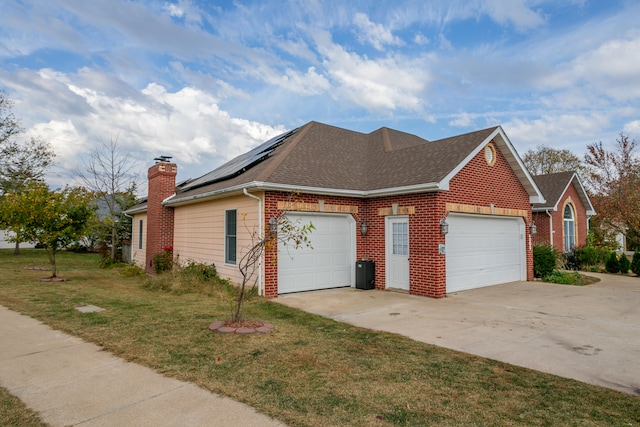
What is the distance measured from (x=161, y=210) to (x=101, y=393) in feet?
41.0

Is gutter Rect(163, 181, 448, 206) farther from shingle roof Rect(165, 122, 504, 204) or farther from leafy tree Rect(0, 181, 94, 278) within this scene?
leafy tree Rect(0, 181, 94, 278)

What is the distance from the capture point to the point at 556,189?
20.5 meters

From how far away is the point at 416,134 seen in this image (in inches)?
716

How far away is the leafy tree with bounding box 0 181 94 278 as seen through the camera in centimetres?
1241

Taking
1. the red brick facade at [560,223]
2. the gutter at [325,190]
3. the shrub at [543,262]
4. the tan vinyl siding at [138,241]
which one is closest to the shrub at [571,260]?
the red brick facade at [560,223]

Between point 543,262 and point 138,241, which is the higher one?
point 138,241

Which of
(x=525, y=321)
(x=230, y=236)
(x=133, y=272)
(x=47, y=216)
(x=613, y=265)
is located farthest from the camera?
(x=613, y=265)

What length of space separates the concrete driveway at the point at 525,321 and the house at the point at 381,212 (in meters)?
0.76

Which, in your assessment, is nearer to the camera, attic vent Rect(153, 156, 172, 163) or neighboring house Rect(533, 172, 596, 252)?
attic vent Rect(153, 156, 172, 163)

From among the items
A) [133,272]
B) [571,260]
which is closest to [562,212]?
[571,260]

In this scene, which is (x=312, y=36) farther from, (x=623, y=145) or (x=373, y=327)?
(x=623, y=145)

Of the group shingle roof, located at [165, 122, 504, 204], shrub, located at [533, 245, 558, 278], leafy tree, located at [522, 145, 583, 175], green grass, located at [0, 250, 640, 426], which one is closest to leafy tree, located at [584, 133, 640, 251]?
shrub, located at [533, 245, 558, 278]

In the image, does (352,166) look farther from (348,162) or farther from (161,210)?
(161,210)

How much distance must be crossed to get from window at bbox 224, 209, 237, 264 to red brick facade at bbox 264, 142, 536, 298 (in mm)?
1807
